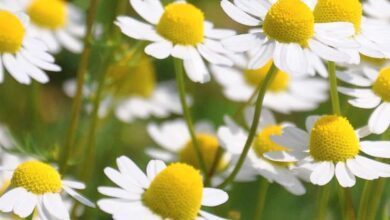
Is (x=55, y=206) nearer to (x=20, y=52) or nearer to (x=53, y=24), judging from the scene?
(x=20, y=52)

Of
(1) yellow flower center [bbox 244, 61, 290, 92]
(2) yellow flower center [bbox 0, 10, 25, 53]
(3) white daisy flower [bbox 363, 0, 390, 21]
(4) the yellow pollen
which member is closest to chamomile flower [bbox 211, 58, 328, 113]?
(1) yellow flower center [bbox 244, 61, 290, 92]

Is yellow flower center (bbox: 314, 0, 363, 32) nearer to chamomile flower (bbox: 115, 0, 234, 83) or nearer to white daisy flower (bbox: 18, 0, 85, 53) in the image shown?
chamomile flower (bbox: 115, 0, 234, 83)

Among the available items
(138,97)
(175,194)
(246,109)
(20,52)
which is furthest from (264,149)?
(138,97)

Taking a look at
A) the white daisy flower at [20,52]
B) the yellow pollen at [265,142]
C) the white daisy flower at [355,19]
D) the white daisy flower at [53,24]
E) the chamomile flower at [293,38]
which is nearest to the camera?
the chamomile flower at [293,38]

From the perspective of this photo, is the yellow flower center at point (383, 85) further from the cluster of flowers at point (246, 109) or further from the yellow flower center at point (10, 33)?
the yellow flower center at point (10, 33)

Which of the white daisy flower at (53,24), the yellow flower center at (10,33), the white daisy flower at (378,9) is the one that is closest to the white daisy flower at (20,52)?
the yellow flower center at (10,33)
